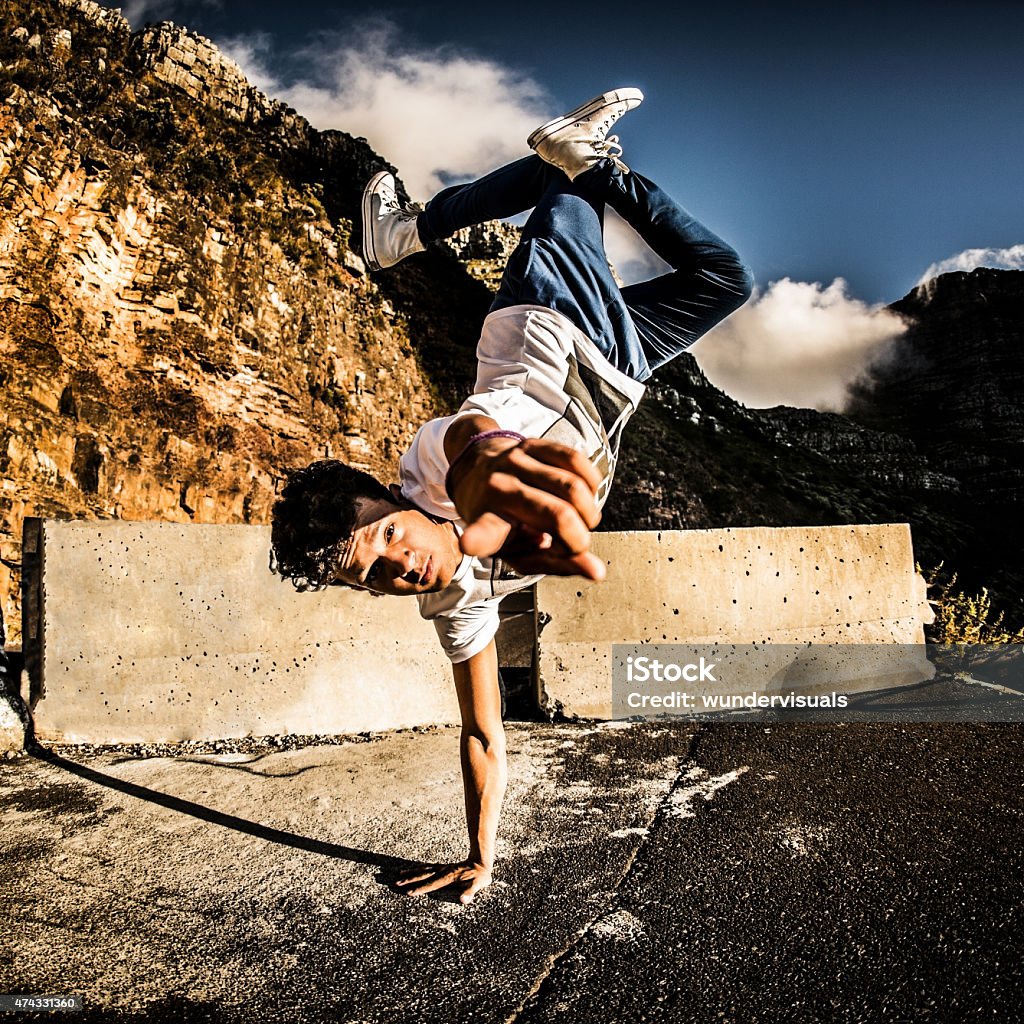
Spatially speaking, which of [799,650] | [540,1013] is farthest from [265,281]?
[540,1013]

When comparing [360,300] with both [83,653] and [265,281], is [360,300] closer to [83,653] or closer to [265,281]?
[265,281]

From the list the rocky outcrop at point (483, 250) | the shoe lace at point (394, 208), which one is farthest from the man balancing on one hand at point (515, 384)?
the rocky outcrop at point (483, 250)

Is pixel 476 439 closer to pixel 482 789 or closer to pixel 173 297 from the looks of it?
pixel 482 789

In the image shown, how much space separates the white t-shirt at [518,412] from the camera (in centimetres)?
212

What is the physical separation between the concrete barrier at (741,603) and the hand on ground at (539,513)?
11.1ft

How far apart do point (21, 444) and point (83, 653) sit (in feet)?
12.2

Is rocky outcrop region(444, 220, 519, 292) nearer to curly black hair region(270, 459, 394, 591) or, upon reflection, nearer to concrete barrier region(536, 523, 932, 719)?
concrete barrier region(536, 523, 932, 719)

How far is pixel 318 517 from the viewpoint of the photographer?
7.43 ft

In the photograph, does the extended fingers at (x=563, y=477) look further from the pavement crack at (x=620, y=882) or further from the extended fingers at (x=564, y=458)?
the pavement crack at (x=620, y=882)

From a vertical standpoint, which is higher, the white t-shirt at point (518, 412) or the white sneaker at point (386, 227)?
the white sneaker at point (386, 227)

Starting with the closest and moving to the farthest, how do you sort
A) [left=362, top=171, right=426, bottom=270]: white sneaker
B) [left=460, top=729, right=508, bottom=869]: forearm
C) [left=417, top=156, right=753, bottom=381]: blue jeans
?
1. [left=417, top=156, right=753, bottom=381]: blue jeans
2. [left=460, top=729, right=508, bottom=869]: forearm
3. [left=362, top=171, right=426, bottom=270]: white sneaker

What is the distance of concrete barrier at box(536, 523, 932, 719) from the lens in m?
4.69

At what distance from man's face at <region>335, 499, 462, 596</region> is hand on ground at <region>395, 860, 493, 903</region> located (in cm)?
109

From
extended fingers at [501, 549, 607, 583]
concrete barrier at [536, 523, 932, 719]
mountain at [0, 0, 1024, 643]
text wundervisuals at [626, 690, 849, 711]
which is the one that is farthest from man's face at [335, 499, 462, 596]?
mountain at [0, 0, 1024, 643]
